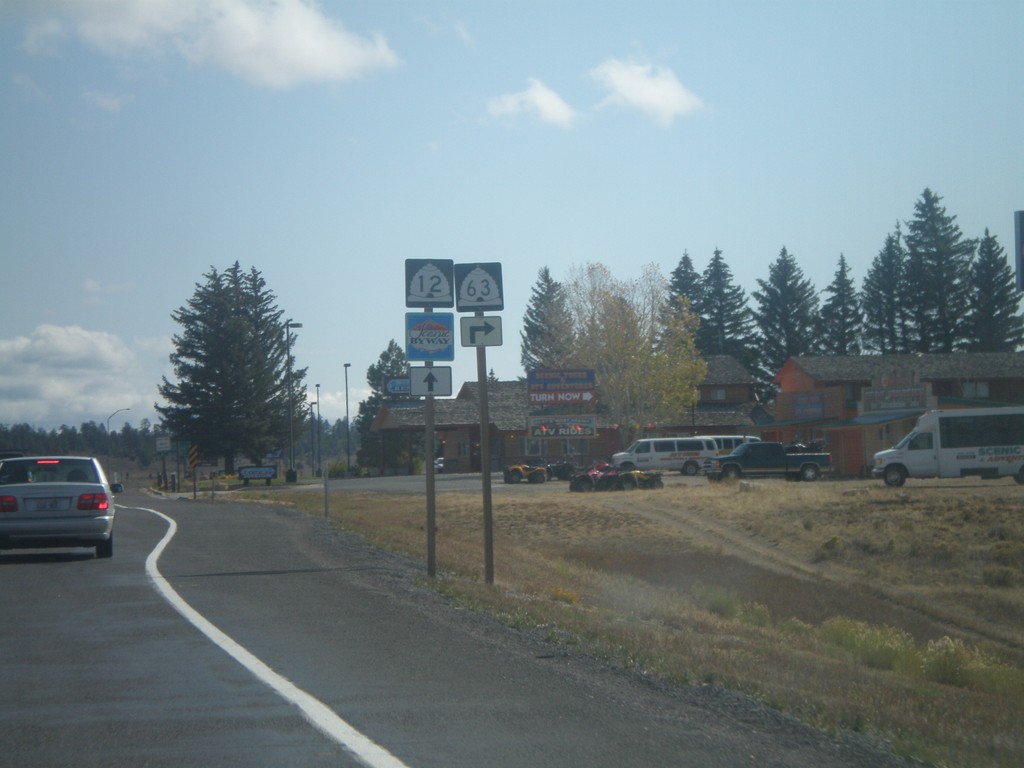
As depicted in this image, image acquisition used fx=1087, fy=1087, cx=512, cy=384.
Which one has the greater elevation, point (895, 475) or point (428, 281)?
point (428, 281)

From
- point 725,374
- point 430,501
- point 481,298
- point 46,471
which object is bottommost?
point 430,501

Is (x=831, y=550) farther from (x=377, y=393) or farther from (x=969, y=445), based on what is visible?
(x=377, y=393)

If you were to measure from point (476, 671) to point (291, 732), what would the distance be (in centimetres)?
232

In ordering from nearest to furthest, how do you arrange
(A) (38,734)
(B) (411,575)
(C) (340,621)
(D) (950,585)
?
(A) (38,734)
(C) (340,621)
(B) (411,575)
(D) (950,585)

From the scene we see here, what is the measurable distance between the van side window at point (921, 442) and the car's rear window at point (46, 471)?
38065 millimetres

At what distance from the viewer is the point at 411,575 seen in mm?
15781

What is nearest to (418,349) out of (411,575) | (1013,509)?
(411,575)

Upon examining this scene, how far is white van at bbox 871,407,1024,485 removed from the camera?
153ft

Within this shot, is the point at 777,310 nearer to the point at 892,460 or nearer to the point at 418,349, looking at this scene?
the point at 892,460

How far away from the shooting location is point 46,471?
17969mm

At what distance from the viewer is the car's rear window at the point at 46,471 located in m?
17.8

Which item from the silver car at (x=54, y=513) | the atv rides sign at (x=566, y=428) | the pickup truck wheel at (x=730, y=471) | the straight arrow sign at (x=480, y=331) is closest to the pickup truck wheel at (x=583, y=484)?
the pickup truck wheel at (x=730, y=471)

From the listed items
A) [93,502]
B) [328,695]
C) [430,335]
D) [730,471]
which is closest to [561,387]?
[730,471]

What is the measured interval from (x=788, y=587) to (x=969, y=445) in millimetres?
23431
